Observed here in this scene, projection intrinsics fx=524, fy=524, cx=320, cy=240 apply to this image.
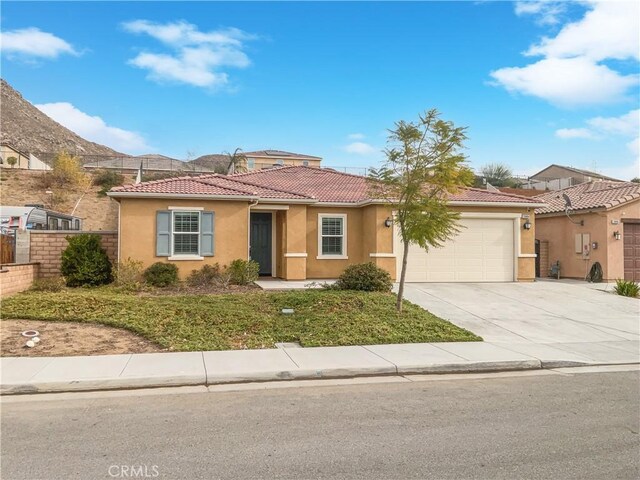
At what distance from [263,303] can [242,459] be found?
812cm

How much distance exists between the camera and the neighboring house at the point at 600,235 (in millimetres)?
20328

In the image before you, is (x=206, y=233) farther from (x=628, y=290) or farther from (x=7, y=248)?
(x=628, y=290)

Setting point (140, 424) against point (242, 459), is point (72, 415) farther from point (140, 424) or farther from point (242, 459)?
point (242, 459)

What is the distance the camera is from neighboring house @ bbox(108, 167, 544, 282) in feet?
54.4

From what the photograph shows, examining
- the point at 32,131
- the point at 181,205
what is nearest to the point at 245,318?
the point at 181,205

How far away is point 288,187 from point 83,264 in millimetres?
8520

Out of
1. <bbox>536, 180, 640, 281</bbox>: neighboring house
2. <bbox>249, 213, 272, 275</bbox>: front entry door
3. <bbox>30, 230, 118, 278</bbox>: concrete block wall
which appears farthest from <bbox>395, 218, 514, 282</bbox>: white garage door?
<bbox>30, 230, 118, 278</bbox>: concrete block wall

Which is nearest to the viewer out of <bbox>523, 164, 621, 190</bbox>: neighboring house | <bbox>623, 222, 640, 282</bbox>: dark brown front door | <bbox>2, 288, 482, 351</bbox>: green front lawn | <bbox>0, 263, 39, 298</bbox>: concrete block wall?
<bbox>2, 288, 482, 351</bbox>: green front lawn

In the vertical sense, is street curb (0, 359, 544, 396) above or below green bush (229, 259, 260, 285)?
below

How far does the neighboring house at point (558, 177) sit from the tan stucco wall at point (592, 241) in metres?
24.9

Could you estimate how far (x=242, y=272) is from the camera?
54.0 ft

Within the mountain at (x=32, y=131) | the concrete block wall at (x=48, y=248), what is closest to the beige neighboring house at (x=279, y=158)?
the mountain at (x=32, y=131)

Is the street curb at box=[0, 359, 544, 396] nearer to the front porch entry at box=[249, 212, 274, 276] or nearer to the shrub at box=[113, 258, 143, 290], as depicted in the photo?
the shrub at box=[113, 258, 143, 290]

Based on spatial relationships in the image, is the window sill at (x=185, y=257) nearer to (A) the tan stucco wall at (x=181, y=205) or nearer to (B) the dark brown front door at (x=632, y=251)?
(A) the tan stucco wall at (x=181, y=205)
